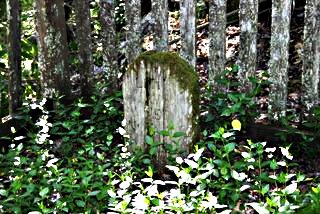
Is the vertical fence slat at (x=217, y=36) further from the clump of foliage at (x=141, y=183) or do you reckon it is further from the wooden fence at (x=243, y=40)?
the clump of foliage at (x=141, y=183)

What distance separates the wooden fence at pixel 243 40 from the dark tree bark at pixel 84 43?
0.13 metres

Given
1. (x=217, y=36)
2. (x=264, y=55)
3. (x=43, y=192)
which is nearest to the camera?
(x=43, y=192)

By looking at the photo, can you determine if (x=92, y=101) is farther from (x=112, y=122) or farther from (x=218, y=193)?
(x=218, y=193)

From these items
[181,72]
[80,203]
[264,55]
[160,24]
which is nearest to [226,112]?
[181,72]

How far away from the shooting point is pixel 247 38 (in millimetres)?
3945

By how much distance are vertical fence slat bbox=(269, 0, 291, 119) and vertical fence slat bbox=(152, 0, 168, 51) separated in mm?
756

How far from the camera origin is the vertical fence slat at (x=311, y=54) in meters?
3.77

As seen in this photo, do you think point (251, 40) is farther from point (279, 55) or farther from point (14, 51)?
point (14, 51)

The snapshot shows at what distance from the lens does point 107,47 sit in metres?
4.26

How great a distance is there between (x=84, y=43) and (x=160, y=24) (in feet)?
2.02

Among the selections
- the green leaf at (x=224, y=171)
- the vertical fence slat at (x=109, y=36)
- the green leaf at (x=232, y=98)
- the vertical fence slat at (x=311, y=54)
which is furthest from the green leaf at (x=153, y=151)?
the vertical fence slat at (x=311, y=54)

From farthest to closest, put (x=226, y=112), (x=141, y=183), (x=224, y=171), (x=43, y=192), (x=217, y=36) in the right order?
(x=217, y=36), (x=226, y=112), (x=141, y=183), (x=224, y=171), (x=43, y=192)

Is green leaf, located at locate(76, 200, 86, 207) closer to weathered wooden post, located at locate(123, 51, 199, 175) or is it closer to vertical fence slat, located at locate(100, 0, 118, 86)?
weathered wooden post, located at locate(123, 51, 199, 175)

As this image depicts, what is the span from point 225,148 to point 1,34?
11.8ft
